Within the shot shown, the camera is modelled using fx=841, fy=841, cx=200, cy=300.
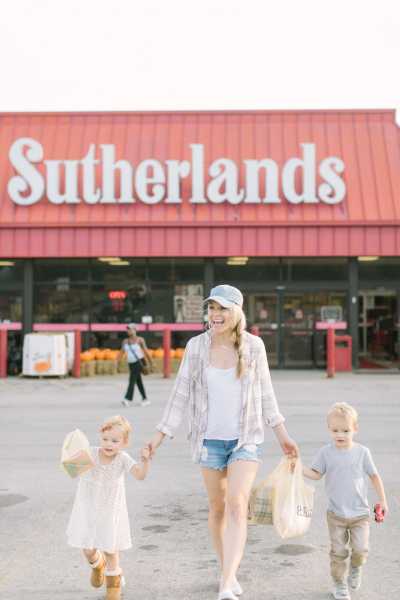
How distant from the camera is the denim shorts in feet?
17.5

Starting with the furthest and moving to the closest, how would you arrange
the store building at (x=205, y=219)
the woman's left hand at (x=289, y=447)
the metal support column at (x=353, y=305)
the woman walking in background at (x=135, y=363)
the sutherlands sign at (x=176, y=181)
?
the metal support column at (x=353, y=305) < the sutherlands sign at (x=176, y=181) < the store building at (x=205, y=219) < the woman walking in background at (x=135, y=363) < the woman's left hand at (x=289, y=447)

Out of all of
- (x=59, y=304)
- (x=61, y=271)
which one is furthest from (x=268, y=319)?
(x=61, y=271)

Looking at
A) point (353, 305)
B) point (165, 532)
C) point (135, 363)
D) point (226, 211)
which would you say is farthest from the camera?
point (353, 305)

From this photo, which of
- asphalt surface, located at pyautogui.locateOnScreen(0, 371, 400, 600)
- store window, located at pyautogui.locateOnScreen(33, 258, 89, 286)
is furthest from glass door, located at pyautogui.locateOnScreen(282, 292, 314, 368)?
asphalt surface, located at pyautogui.locateOnScreen(0, 371, 400, 600)

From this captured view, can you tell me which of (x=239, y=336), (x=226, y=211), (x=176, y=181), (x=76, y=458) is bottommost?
(x=76, y=458)

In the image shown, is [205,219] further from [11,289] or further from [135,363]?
[135,363]

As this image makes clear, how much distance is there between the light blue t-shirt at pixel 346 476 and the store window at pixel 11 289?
2131cm

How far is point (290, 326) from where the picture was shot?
2577cm

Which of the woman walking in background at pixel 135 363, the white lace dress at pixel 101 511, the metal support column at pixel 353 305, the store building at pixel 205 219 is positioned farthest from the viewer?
the metal support column at pixel 353 305

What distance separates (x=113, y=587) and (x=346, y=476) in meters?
1.62

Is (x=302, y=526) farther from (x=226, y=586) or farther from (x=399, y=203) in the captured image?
(x=399, y=203)

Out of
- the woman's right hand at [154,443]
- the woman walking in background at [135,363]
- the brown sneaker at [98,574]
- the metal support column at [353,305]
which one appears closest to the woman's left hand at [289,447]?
the woman's right hand at [154,443]

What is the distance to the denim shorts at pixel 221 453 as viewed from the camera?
5336 mm

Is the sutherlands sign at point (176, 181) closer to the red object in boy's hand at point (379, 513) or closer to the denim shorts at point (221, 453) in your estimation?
the denim shorts at point (221, 453)
